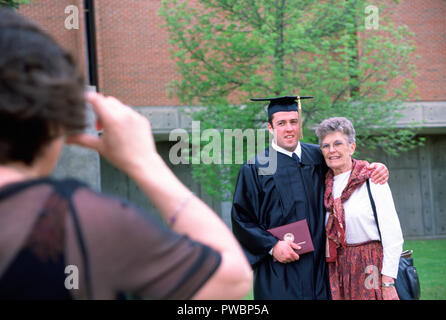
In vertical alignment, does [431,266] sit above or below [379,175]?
below

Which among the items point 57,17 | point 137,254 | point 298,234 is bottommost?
point 298,234

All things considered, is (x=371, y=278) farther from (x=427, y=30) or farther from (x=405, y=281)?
(x=427, y=30)

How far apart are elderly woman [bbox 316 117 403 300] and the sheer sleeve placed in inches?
102

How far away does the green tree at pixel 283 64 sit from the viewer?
10578 millimetres

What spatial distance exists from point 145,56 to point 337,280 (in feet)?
41.8

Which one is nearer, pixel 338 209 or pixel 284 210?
pixel 338 209

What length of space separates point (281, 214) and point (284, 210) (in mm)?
35

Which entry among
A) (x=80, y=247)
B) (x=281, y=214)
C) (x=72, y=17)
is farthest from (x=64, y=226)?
(x=72, y=17)

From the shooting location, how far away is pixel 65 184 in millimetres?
807

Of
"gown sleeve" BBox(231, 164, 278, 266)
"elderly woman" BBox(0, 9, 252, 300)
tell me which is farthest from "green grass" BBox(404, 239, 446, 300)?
"elderly woman" BBox(0, 9, 252, 300)

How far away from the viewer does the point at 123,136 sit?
935 millimetres

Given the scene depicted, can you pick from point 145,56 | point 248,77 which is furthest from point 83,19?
point 248,77

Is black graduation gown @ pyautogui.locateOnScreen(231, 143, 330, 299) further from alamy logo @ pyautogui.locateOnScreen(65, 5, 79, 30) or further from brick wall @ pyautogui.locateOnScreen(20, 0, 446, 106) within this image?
brick wall @ pyautogui.locateOnScreen(20, 0, 446, 106)

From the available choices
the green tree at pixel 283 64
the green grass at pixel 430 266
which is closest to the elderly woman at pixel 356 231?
the green grass at pixel 430 266
